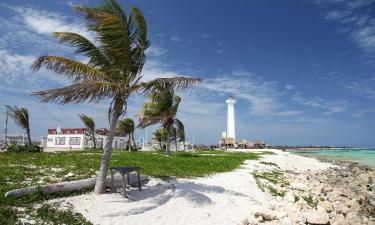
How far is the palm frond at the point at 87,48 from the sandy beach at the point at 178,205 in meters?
4.61

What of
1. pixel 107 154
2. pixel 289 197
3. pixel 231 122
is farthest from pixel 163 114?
pixel 231 122

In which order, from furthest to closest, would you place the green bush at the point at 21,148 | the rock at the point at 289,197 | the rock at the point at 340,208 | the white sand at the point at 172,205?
the green bush at the point at 21,148 → the rock at the point at 289,197 → the rock at the point at 340,208 → the white sand at the point at 172,205

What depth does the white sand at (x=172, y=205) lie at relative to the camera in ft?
34.6

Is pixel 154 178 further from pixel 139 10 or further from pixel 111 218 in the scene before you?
pixel 139 10

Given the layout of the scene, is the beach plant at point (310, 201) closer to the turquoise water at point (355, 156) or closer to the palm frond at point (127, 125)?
the palm frond at point (127, 125)

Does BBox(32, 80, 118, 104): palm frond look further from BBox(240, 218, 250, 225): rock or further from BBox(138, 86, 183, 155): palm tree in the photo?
BBox(138, 86, 183, 155): palm tree

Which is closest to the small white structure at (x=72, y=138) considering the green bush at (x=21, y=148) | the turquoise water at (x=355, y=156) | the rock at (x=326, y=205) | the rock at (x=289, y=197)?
the green bush at (x=21, y=148)

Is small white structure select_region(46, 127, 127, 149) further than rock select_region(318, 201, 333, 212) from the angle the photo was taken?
Yes

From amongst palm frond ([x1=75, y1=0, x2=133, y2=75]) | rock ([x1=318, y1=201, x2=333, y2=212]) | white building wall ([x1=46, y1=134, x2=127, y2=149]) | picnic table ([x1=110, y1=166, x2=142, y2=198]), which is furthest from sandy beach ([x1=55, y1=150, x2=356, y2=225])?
white building wall ([x1=46, y1=134, x2=127, y2=149])

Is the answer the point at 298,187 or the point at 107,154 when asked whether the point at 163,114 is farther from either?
the point at 107,154

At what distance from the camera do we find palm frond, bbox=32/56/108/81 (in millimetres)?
11688

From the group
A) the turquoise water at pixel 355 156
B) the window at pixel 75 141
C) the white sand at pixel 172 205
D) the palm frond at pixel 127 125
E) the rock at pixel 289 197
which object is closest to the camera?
the white sand at pixel 172 205

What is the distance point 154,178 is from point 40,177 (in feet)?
15.2

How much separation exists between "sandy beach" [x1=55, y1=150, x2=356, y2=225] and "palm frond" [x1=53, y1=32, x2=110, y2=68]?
461cm
